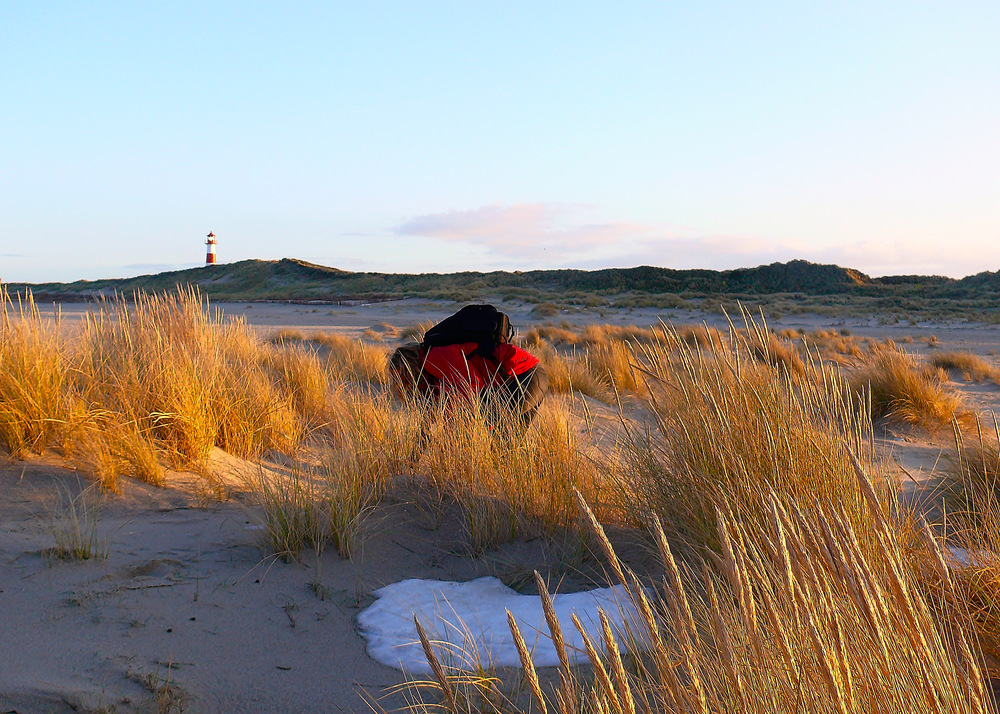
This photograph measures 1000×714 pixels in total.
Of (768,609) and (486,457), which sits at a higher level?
(768,609)

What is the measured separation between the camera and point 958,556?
2963mm

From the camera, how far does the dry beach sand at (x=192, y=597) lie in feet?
7.57

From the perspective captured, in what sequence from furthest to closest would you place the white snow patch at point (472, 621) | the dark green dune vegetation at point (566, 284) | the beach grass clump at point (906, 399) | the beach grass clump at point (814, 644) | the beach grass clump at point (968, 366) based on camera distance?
the dark green dune vegetation at point (566, 284) → the beach grass clump at point (968, 366) → the beach grass clump at point (906, 399) → the white snow patch at point (472, 621) → the beach grass clump at point (814, 644)

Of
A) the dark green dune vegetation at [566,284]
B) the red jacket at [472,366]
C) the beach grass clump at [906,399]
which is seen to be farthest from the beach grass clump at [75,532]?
the dark green dune vegetation at [566,284]

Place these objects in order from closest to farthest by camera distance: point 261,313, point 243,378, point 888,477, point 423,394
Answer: point 888,477
point 423,394
point 243,378
point 261,313

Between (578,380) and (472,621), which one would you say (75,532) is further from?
(578,380)

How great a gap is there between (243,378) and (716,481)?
3893 mm

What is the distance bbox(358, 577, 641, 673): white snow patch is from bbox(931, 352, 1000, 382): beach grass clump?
409 inches

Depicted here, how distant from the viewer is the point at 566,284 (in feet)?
183

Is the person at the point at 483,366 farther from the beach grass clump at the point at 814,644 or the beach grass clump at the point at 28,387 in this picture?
the beach grass clump at the point at 814,644

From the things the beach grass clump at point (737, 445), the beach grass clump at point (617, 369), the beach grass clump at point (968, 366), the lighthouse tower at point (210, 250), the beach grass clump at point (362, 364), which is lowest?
the beach grass clump at point (968, 366)

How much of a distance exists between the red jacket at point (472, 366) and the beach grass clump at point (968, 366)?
936cm

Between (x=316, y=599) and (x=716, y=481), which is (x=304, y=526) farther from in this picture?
(x=716, y=481)

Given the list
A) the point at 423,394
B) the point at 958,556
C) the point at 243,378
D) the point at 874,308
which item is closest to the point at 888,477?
the point at 958,556
